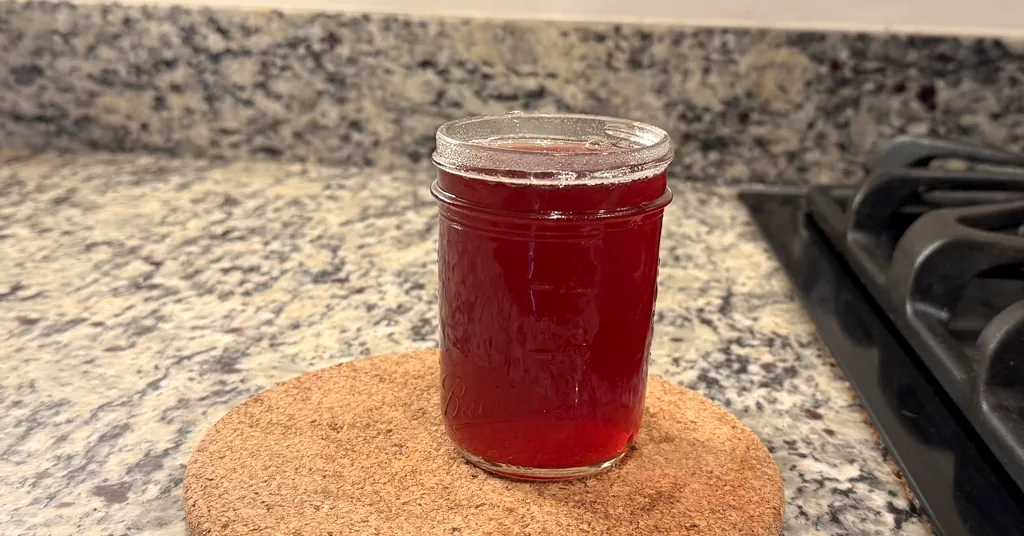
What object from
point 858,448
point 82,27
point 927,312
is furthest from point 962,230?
point 82,27

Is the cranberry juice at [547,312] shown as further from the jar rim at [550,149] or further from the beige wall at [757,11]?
the beige wall at [757,11]

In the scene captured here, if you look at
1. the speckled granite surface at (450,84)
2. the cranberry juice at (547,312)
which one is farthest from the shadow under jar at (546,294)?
the speckled granite surface at (450,84)

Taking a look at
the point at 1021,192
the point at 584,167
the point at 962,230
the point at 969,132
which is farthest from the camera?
the point at 969,132

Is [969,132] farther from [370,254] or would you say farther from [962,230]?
[370,254]

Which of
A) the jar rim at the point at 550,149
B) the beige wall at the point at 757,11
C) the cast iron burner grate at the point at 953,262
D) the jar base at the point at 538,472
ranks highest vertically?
the beige wall at the point at 757,11

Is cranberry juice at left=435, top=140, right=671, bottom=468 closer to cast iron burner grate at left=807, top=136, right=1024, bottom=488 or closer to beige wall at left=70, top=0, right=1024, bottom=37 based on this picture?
cast iron burner grate at left=807, top=136, right=1024, bottom=488

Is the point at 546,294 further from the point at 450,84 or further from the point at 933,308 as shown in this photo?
the point at 450,84
